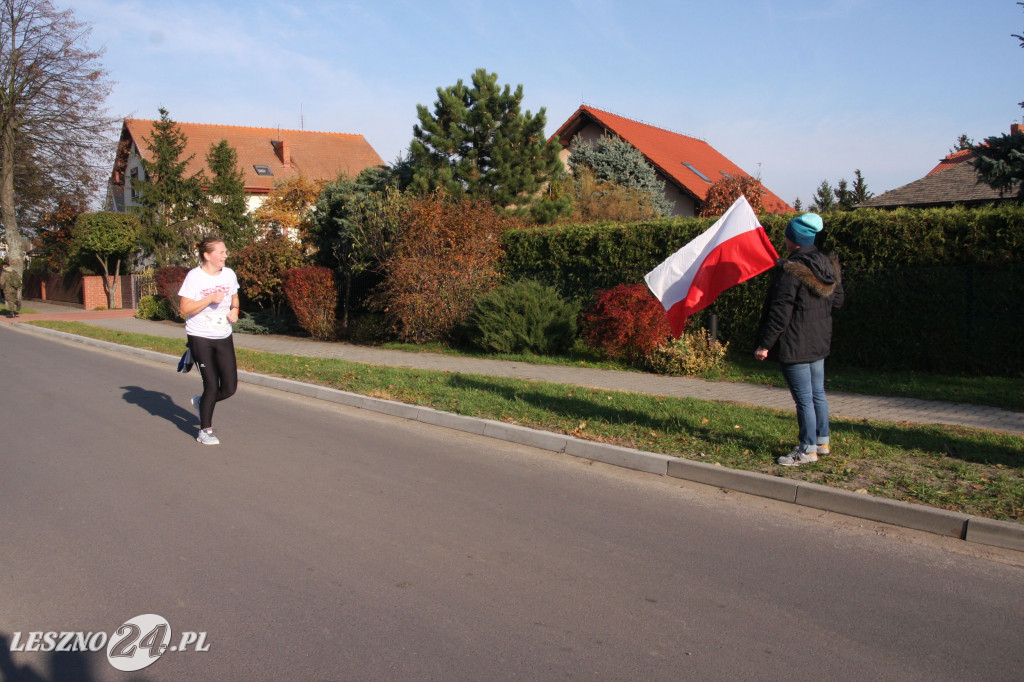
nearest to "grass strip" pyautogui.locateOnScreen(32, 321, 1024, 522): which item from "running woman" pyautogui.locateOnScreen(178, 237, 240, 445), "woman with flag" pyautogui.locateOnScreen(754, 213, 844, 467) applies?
"woman with flag" pyautogui.locateOnScreen(754, 213, 844, 467)

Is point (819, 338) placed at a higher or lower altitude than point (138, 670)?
higher

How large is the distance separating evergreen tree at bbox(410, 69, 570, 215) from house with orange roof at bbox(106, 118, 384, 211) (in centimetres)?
2444

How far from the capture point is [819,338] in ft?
19.4

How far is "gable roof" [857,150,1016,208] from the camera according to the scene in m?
20.2

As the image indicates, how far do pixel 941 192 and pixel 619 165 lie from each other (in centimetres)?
1007

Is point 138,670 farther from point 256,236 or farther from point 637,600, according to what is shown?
point 256,236

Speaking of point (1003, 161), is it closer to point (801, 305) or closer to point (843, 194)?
point (801, 305)

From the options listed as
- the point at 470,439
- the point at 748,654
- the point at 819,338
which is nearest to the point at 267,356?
the point at 470,439

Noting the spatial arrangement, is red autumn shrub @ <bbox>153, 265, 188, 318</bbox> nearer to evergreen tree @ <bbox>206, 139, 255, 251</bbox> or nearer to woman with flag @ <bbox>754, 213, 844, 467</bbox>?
evergreen tree @ <bbox>206, 139, 255, 251</bbox>

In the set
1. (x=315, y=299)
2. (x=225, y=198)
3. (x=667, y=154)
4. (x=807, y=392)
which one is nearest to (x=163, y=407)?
(x=807, y=392)

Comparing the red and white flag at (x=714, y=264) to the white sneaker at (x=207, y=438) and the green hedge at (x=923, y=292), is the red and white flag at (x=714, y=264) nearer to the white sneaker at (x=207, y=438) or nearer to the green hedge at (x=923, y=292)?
the white sneaker at (x=207, y=438)

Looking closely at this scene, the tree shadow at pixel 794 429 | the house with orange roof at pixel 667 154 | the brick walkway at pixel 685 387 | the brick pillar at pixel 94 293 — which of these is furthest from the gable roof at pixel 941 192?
the brick pillar at pixel 94 293

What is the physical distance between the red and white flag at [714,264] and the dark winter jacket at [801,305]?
503 millimetres

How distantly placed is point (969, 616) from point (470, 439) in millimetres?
4872
